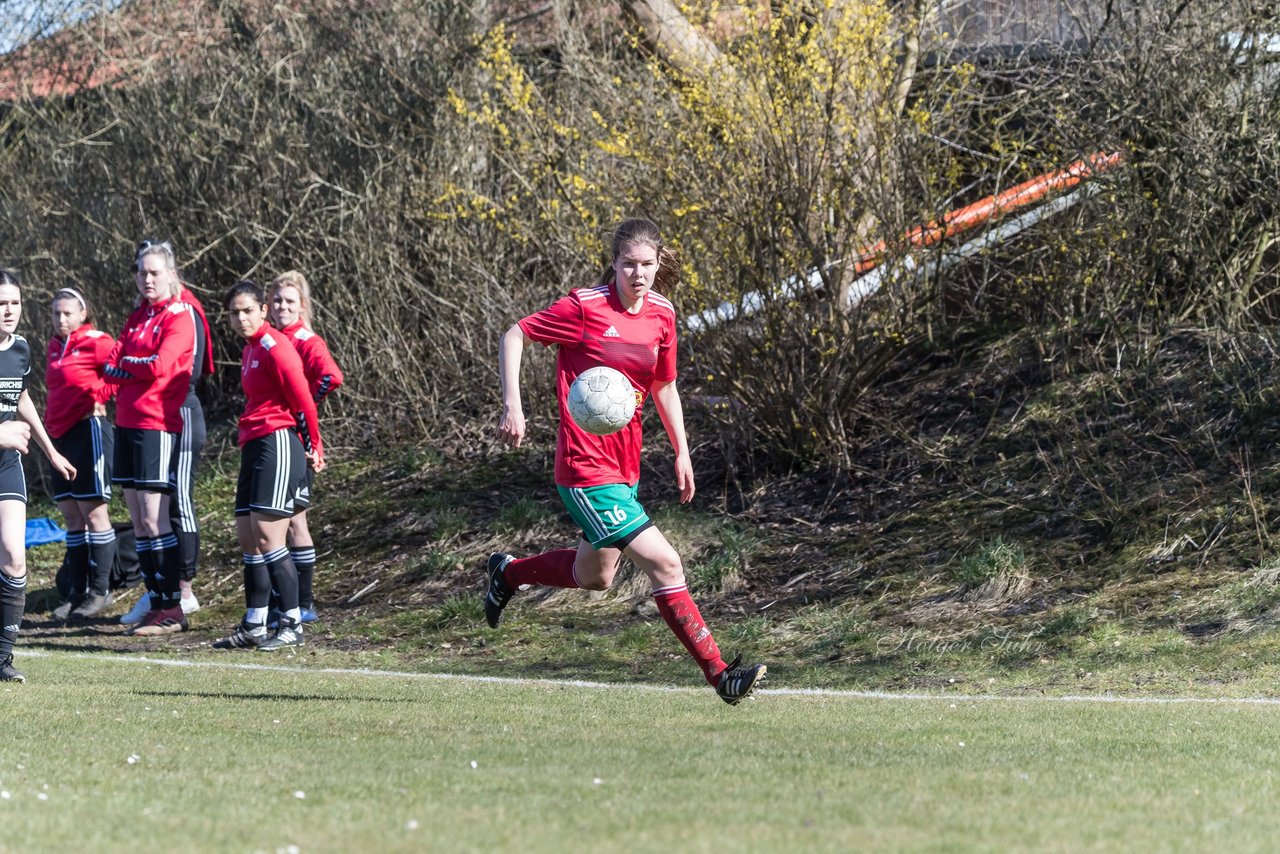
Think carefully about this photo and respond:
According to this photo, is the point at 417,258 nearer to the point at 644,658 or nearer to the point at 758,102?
the point at 758,102

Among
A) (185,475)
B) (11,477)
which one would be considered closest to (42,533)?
(185,475)

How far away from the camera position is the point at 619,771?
518cm

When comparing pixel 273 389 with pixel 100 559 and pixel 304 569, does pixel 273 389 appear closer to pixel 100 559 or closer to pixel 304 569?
pixel 304 569

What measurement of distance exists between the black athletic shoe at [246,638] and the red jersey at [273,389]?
1.23 metres

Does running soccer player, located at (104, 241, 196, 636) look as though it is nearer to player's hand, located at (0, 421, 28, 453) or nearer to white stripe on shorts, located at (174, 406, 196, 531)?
white stripe on shorts, located at (174, 406, 196, 531)

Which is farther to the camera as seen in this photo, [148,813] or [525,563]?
[525,563]

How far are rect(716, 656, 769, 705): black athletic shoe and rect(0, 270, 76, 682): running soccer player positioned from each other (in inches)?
144

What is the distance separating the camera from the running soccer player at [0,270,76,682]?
308 inches

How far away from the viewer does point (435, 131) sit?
16.9 m

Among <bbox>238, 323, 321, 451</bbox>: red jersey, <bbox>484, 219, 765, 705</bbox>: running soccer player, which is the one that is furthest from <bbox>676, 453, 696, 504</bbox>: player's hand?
<bbox>238, 323, 321, 451</bbox>: red jersey

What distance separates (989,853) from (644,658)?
5.93 meters

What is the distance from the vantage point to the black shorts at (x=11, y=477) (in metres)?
7.80

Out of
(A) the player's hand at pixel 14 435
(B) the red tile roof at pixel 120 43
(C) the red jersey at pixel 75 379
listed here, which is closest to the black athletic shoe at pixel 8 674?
(A) the player's hand at pixel 14 435

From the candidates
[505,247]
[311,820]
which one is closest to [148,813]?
[311,820]
